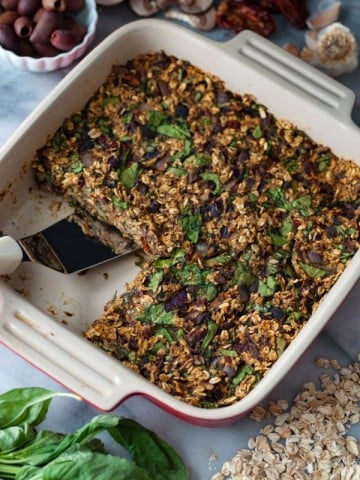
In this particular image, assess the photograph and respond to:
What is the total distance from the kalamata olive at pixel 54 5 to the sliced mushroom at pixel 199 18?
326mm

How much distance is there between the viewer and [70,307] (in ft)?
6.75

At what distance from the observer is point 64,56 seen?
2250 millimetres

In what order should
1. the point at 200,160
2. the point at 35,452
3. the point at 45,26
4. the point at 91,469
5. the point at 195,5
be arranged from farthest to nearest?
the point at 195,5
the point at 45,26
the point at 200,160
the point at 35,452
the point at 91,469

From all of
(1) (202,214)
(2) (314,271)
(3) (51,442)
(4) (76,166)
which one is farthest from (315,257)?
(3) (51,442)

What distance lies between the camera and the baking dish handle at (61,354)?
5.73ft

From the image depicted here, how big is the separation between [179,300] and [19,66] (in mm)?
766

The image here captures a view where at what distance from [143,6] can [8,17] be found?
0.37 metres

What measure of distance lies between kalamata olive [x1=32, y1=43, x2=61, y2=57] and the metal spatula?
1.52 feet

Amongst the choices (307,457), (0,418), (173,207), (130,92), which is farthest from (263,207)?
(0,418)

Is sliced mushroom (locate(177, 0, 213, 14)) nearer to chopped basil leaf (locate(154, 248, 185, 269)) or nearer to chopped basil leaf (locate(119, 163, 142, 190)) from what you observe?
chopped basil leaf (locate(119, 163, 142, 190))

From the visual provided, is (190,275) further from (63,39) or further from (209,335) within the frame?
(63,39)

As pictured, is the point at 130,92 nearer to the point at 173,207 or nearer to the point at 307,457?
the point at 173,207

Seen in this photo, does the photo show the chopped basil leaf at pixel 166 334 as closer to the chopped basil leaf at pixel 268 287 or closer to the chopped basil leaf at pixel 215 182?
the chopped basil leaf at pixel 268 287

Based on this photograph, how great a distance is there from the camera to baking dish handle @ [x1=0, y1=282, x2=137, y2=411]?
175 centimetres
